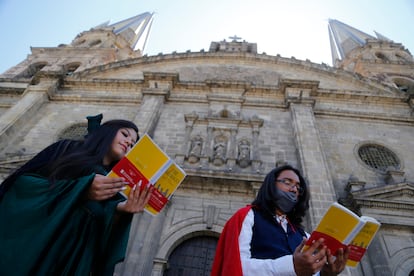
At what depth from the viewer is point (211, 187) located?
8344 millimetres

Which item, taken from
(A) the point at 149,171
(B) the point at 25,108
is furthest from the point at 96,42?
(A) the point at 149,171

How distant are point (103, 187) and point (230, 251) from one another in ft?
4.31

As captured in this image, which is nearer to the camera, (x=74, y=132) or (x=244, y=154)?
(x=244, y=154)

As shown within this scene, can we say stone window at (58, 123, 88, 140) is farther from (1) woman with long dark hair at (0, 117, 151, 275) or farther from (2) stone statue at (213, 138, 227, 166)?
(1) woman with long dark hair at (0, 117, 151, 275)

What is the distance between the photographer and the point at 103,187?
2037 millimetres

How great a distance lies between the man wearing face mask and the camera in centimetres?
207

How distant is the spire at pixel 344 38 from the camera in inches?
1097

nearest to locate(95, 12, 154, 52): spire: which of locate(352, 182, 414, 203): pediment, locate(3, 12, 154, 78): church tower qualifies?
locate(3, 12, 154, 78): church tower

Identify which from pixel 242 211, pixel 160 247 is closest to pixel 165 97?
pixel 160 247

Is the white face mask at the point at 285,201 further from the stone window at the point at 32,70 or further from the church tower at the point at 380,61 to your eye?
the stone window at the point at 32,70

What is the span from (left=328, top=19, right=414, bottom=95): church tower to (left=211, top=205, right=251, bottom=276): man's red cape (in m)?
13.6

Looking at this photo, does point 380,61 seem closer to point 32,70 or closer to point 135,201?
point 135,201

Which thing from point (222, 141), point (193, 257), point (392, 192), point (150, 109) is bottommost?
point (193, 257)

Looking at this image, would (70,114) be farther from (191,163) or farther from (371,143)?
(371,143)
